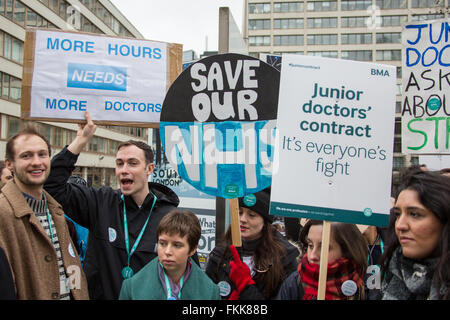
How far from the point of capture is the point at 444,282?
1595 mm

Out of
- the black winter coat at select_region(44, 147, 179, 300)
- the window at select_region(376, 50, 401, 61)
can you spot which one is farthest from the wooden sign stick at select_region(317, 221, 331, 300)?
the window at select_region(376, 50, 401, 61)

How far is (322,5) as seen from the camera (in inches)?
1869

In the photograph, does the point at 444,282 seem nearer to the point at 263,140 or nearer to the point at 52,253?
the point at 263,140

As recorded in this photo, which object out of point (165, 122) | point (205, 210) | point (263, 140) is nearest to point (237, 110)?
point (263, 140)

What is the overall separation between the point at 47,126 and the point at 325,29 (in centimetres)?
3504

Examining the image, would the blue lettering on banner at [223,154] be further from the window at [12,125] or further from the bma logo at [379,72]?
the window at [12,125]

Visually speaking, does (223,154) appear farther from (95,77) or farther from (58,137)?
(58,137)

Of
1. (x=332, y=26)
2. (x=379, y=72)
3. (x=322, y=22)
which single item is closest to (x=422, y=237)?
(x=379, y=72)

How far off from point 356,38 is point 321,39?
4.24 m

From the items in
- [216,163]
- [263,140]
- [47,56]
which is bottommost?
[216,163]

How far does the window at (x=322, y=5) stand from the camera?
47.1 m

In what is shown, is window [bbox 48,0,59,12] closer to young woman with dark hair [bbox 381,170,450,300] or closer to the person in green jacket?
the person in green jacket

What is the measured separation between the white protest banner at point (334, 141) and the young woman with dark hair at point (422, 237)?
251 mm

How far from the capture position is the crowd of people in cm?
175
